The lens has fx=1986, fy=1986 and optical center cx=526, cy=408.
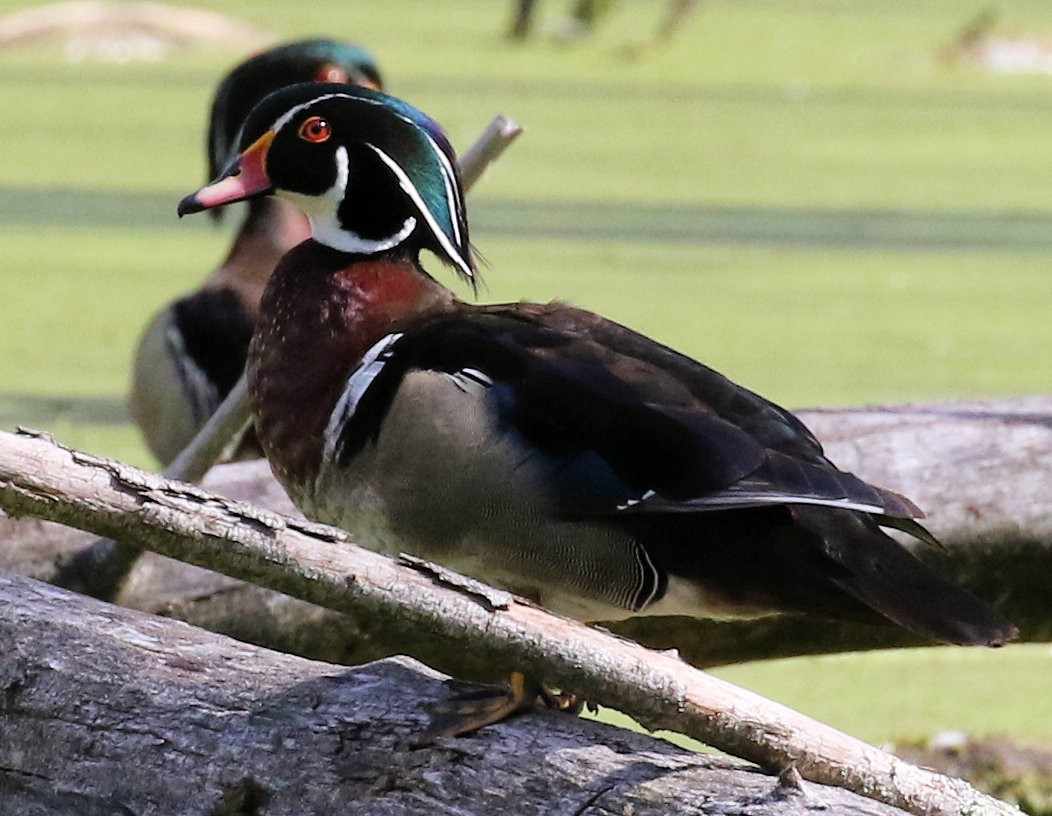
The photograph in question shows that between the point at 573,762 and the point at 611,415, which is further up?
the point at 611,415

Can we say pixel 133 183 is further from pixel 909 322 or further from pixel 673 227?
pixel 909 322

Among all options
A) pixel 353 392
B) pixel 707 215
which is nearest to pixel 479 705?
pixel 353 392

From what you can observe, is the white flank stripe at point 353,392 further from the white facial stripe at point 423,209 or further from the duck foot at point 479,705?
the duck foot at point 479,705

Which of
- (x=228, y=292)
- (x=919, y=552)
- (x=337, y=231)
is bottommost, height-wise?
(x=228, y=292)

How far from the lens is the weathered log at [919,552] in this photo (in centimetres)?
190

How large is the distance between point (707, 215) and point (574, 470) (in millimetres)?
4302

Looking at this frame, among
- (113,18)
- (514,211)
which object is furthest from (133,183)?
(113,18)

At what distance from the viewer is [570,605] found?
58.2 inches

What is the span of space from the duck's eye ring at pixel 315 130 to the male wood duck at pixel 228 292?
0.96m

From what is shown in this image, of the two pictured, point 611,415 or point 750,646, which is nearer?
point 611,415

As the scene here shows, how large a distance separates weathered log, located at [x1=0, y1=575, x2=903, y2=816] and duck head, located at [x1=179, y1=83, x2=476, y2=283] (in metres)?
0.43

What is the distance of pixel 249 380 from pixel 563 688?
59 cm

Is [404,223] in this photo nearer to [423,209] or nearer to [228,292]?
[423,209]

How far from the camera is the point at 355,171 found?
5.40 feet
